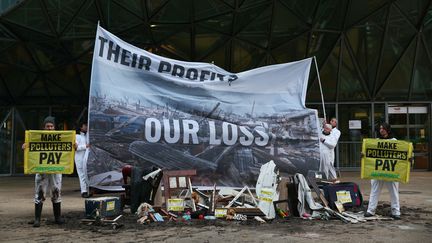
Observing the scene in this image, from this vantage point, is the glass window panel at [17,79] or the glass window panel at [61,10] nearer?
the glass window panel at [61,10]

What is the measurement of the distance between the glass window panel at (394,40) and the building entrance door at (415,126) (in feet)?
5.49

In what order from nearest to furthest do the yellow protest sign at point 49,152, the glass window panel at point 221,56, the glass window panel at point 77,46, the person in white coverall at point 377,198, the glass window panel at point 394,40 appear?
the yellow protest sign at point 49,152 → the person in white coverall at point 377,198 → the glass window panel at point 77,46 → the glass window panel at point 394,40 → the glass window panel at point 221,56

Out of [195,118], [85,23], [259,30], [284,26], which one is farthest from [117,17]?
[195,118]

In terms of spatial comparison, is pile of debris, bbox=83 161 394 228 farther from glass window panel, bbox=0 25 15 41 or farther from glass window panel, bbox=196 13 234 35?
glass window panel, bbox=0 25 15 41

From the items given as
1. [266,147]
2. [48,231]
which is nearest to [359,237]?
[266,147]

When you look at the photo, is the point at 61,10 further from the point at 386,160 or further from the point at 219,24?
the point at 386,160

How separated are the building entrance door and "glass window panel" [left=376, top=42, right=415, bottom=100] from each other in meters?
0.50

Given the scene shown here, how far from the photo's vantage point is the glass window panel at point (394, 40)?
18.5 metres

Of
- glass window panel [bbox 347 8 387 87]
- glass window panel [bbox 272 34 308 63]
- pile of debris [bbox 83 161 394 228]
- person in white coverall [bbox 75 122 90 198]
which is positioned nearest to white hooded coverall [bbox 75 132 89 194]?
person in white coverall [bbox 75 122 90 198]

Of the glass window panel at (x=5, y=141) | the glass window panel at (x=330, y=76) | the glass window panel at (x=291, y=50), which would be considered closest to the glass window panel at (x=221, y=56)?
the glass window panel at (x=291, y=50)

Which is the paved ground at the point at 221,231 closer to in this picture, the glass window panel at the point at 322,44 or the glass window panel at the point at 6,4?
the glass window panel at the point at 6,4

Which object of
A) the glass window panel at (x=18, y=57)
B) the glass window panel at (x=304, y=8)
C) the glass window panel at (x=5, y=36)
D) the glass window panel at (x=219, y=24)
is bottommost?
the glass window panel at (x=18, y=57)

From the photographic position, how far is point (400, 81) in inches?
785

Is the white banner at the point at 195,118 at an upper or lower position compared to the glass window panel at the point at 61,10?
lower
